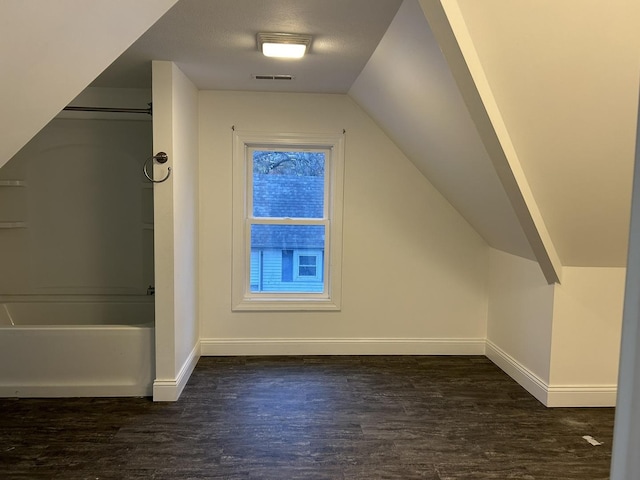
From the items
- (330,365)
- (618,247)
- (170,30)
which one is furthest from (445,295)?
(170,30)

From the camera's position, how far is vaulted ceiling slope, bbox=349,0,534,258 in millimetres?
2125

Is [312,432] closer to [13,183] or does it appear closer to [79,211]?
[79,211]

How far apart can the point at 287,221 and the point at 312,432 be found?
1744mm

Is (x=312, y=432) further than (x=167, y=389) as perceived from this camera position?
No

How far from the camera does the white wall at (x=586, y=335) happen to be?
2.82 metres

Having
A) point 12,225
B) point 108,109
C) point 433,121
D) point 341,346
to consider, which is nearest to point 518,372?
point 341,346

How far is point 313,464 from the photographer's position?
2.21 meters

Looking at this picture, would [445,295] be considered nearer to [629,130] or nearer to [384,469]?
[384,469]

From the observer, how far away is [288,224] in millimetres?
3764

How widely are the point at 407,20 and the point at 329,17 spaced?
0.36 meters

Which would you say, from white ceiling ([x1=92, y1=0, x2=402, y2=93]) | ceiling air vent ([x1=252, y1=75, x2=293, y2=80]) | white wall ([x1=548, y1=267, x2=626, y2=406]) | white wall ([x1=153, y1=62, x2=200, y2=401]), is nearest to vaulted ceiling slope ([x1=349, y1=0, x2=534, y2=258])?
white ceiling ([x1=92, y1=0, x2=402, y2=93])

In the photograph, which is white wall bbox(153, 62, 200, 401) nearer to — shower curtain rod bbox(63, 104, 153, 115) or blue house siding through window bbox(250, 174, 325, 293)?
shower curtain rod bbox(63, 104, 153, 115)

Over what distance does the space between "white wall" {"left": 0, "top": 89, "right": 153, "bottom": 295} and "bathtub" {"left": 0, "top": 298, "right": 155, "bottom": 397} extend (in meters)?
0.93

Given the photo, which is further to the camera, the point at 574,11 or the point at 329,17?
the point at 329,17
